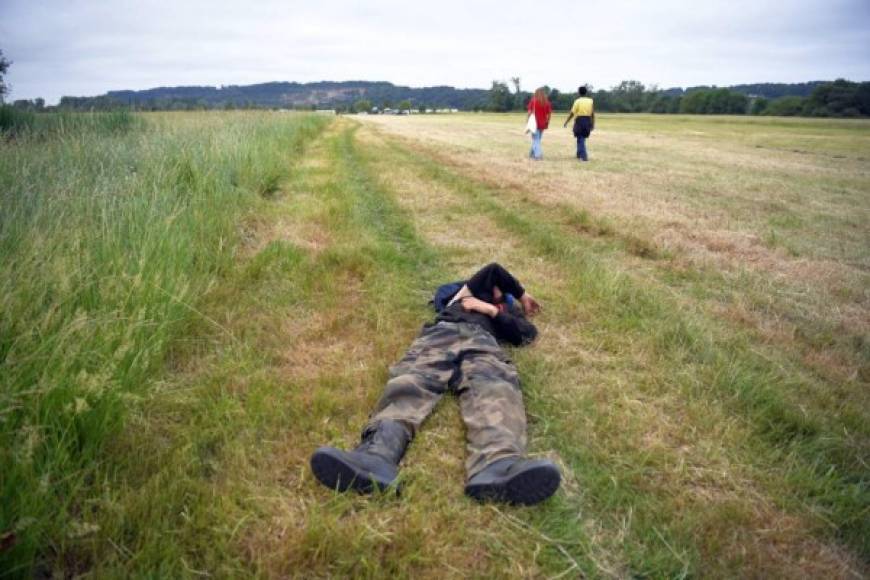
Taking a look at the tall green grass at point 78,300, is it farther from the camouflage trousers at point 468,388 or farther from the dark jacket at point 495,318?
the dark jacket at point 495,318

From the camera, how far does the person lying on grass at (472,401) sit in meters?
2.22

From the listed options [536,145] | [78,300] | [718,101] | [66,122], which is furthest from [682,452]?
[718,101]

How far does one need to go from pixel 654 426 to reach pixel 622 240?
4067 millimetres

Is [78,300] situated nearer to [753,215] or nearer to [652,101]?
[753,215]

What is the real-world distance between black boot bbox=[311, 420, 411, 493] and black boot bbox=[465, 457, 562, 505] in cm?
39

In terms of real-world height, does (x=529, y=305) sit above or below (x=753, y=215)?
below

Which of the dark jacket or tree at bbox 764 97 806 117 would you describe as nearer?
the dark jacket

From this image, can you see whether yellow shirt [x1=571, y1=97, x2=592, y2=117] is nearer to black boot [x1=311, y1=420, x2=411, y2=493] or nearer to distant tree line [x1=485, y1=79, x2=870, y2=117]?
black boot [x1=311, y1=420, x2=411, y2=493]

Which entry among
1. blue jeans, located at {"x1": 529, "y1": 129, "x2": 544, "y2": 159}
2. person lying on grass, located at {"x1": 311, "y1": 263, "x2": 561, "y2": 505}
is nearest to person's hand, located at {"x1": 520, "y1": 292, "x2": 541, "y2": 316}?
person lying on grass, located at {"x1": 311, "y1": 263, "x2": 561, "y2": 505}

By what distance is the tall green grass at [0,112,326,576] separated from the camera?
71.8 inches

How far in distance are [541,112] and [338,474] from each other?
13939mm

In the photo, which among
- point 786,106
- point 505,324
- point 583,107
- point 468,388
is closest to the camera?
point 468,388

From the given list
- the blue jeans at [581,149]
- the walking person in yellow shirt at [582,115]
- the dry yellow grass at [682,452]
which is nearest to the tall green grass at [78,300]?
the dry yellow grass at [682,452]

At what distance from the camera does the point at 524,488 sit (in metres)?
2.20
